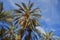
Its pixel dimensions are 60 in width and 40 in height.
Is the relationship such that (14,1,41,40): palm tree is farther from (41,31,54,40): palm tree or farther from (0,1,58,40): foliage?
(41,31,54,40): palm tree

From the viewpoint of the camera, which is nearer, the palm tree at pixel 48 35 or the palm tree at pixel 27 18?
the palm tree at pixel 27 18

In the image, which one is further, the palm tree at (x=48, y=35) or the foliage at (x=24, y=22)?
the palm tree at (x=48, y=35)

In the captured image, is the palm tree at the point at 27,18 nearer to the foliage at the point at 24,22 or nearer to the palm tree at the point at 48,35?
the foliage at the point at 24,22

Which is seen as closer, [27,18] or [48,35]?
[27,18]

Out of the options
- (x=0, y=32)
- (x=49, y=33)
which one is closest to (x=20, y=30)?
(x=0, y=32)

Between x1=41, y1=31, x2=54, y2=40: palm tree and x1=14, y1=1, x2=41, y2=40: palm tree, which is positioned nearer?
x1=14, y1=1, x2=41, y2=40: palm tree

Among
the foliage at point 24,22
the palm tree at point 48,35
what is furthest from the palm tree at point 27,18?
the palm tree at point 48,35

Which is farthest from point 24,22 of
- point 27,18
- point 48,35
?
point 48,35

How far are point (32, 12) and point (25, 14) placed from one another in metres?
1.62

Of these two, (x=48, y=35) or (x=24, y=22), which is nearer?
(x=24, y=22)

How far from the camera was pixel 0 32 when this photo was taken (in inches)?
1612

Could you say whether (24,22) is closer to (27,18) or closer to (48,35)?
(27,18)

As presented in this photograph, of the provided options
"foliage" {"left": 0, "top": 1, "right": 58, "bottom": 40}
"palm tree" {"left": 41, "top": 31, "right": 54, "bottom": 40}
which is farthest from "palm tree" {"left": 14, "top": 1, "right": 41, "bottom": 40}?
"palm tree" {"left": 41, "top": 31, "right": 54, "bottom": 40}

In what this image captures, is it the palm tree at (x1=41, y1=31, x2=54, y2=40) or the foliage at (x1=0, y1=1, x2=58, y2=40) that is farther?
the palm tree at (x1=41, y1=31, x2=54, y2=40)
